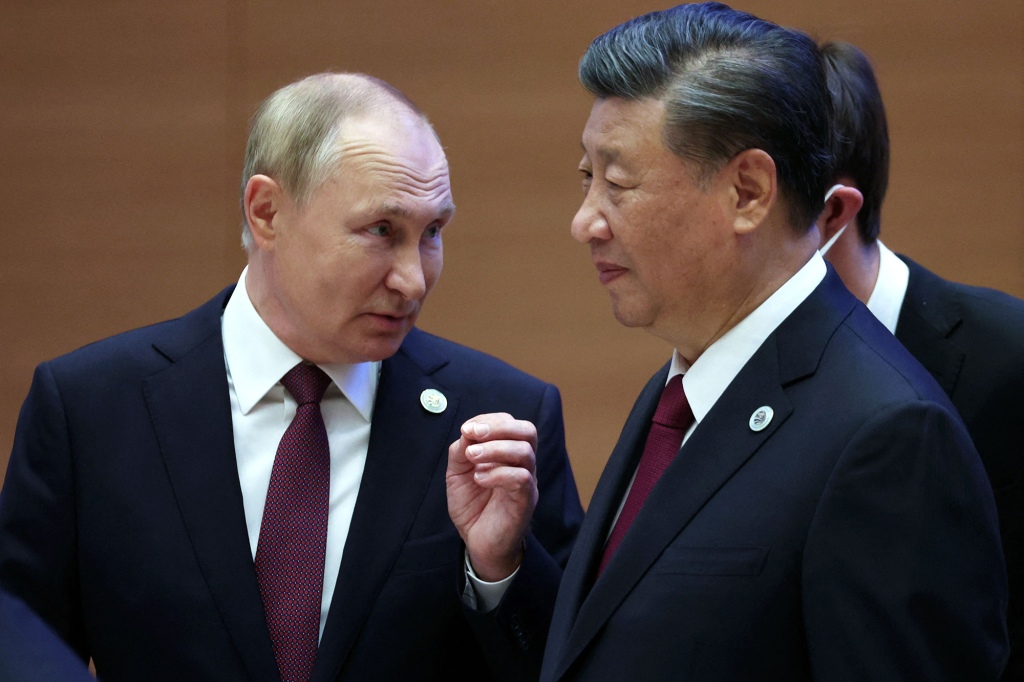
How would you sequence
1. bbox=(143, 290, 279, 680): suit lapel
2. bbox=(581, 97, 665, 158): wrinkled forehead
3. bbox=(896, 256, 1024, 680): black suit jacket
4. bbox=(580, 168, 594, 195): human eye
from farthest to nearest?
bbox=(896, 256, 1024, 680): black suit jacket → bbox=(143, 290, 279, 680): suit lapel → bbox=(580, 168, 594, 195): human eye → bbox=(581, 97, 665, 158): wrinkled forehead

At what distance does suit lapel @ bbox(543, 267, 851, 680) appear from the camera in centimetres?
176

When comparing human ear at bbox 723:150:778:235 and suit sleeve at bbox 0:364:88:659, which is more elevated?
human ear at bbox 723:150:778:235

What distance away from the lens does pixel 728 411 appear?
181 centimetres

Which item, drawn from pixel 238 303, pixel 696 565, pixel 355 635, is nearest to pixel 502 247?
pixel 238 303

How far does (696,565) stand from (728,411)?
238 mm

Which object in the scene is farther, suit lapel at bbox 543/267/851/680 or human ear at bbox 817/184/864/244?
human ear at bbox 817/184/864/244

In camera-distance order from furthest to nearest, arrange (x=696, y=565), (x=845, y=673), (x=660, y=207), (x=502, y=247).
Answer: (x=502, y=247) < (x=660, y=207) < (x=696, y=565) < (x=845, y=673)

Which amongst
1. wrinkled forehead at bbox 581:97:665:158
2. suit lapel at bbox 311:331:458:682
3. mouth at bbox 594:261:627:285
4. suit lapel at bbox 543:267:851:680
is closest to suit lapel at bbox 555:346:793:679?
suit lapel at bbox 543:267:851:680

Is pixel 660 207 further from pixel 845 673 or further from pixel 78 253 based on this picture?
pixel 78 253

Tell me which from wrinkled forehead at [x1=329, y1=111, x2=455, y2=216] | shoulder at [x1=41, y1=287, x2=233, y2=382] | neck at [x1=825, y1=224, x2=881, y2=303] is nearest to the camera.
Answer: wrinkled forehead at [x1=329, y1=111, x2=455, y2=216]

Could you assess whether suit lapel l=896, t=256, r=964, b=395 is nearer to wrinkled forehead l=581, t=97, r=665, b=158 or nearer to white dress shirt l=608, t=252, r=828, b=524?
white dress shirt l=608, t=252, r=828, b=524

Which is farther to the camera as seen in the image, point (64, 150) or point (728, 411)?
point (64, 150)

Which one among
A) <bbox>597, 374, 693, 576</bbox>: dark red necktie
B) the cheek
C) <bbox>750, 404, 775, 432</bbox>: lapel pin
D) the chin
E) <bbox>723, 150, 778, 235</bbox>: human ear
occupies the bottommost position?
<bbox>597, 374, 693, 576</bbox>: dark red necktie

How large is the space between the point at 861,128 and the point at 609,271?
94 centimetres
